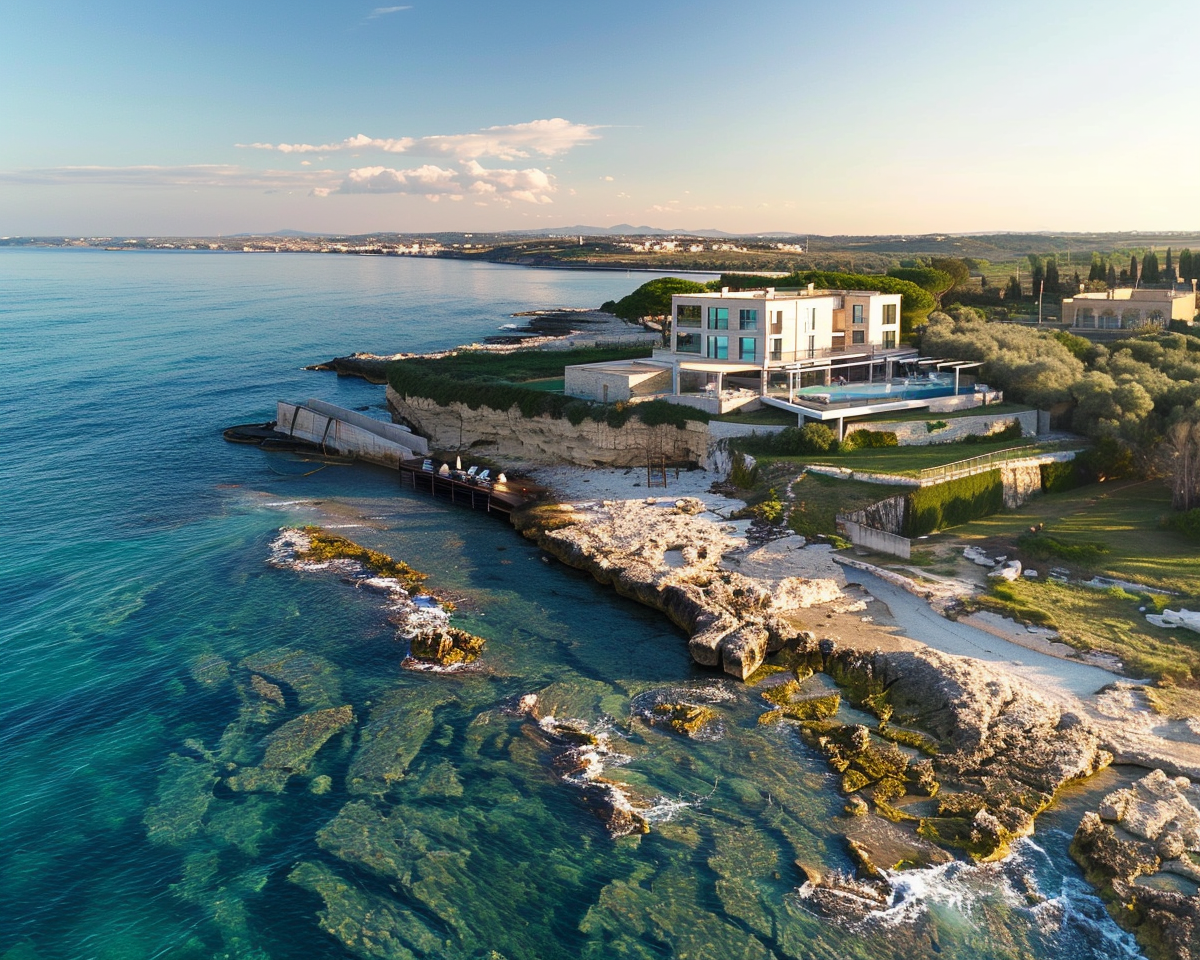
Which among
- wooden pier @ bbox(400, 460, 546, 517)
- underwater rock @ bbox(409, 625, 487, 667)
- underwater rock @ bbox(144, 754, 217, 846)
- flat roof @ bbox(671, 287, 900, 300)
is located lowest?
underwater rock @ bbox(144, 754, 217, 846)

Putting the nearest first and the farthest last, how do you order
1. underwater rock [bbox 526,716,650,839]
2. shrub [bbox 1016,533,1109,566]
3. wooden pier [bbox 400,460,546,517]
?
underwater rock [bbox 526,716,650,839] → shrub [bbox 1016,533,1109,566] → wooden pier [bbox 400,460,546,517]

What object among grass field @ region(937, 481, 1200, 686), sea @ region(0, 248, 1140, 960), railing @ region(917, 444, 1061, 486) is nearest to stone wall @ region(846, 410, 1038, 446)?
railing @ region(917, 444, 1061, 486)

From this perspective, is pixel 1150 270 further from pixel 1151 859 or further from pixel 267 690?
pixel 267 690

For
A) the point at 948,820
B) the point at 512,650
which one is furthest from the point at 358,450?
the point at 948,820

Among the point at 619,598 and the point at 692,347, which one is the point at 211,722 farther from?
the point at 692,347

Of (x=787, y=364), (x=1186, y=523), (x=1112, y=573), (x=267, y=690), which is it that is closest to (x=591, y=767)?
(x=267, y=690)

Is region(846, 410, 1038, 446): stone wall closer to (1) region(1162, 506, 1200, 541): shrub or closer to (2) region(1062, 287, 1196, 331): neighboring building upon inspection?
(1) region(1162, 506, 1200, 541): shrub

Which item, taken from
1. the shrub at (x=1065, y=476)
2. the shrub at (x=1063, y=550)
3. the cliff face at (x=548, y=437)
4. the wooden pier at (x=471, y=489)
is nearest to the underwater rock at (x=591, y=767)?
the shrub at (x=1063, y=550)
